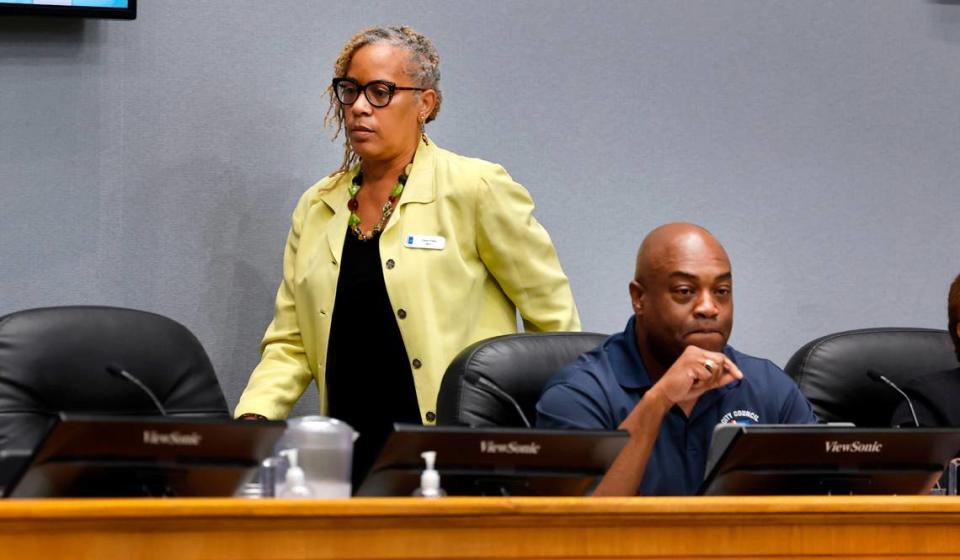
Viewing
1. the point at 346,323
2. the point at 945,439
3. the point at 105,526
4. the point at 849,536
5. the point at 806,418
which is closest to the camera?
the point at 105,526

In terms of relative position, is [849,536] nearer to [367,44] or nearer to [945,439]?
Result: [945,439]

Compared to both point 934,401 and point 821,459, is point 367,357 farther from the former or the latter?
point 821,459

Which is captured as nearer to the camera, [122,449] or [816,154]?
[122,449]

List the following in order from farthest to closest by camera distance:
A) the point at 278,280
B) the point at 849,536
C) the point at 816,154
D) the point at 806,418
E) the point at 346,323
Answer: the point at 816,154
the point at 278,280
the point at 346,323
the point at 806,418
the point at 849,536

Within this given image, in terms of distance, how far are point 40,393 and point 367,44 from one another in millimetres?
1148

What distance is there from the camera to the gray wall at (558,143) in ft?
11.7

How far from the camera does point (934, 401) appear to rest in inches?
118

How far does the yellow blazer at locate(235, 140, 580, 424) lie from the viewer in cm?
324

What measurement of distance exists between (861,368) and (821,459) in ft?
4.04

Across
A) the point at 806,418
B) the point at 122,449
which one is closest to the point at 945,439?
the point at 806,418

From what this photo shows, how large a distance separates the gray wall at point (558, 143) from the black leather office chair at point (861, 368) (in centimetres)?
85

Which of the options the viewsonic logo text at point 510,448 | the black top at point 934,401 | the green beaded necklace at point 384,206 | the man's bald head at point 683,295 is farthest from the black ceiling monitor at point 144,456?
the black top at point 934,401

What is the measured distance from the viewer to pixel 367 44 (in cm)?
334

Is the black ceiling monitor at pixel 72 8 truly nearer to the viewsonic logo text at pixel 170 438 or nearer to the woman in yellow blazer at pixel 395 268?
the woman in yellow blazer at pixel 395 268
